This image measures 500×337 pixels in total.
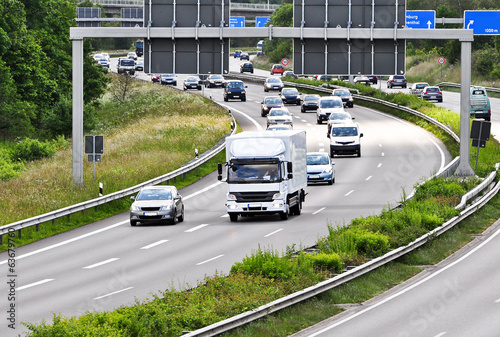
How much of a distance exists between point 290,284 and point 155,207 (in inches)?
600

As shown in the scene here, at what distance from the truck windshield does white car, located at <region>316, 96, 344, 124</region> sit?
3636cm

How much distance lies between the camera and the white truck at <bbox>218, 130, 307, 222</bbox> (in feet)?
114

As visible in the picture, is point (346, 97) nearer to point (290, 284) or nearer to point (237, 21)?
point (237, 21)

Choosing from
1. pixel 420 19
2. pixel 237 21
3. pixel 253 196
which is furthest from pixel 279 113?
pixel 237 21

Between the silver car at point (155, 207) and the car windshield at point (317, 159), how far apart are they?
37.5 ft

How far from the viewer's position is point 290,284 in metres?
20.8

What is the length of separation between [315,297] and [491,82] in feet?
289

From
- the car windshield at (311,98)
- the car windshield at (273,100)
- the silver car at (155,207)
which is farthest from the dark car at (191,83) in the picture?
the silver car at (155,207)

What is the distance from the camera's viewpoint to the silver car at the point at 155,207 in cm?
3534

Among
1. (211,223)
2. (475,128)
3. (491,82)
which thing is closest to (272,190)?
(211,223)

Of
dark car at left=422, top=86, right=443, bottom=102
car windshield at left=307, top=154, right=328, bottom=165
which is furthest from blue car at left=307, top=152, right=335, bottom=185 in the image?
dark car at left=422, top=86, right=443, bottom=102

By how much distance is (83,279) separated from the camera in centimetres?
2486

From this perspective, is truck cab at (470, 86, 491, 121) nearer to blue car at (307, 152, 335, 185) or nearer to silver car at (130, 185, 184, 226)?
blue car at (307, 152, 335, 185)

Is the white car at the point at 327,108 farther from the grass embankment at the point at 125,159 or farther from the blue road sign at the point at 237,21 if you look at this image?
the blue road sign at the point at 237,21
